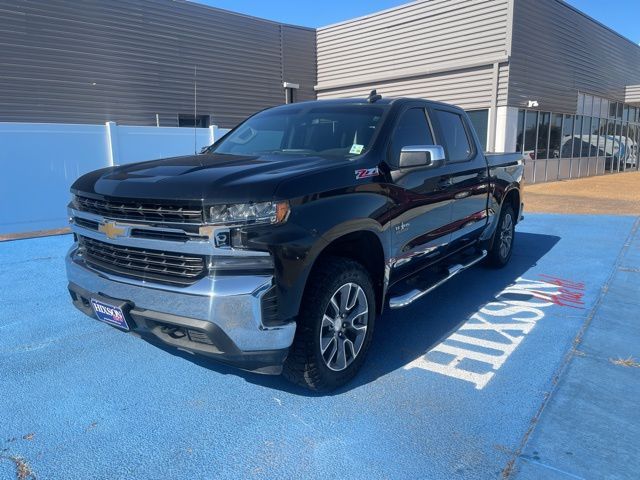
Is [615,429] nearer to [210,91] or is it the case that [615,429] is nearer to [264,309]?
[264,309]

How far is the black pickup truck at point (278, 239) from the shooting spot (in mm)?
2559

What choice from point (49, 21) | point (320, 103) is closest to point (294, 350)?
point (320, 103)

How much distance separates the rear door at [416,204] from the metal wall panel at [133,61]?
12.8m

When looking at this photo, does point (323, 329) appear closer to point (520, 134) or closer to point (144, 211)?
point (144, 211)

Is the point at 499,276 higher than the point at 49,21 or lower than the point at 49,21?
lower

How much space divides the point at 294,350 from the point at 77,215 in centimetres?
184

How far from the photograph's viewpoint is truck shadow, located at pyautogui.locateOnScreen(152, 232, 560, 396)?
342 cm

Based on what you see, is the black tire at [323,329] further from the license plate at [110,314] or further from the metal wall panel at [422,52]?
the metal wall panel at [422,52]

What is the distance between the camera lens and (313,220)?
2.77 meters

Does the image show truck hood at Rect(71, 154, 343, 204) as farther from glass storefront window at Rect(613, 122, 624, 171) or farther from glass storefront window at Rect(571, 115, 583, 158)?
glass storefront window at Rect(613, 122, 624, 171)

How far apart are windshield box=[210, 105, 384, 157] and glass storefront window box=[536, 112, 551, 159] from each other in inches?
580

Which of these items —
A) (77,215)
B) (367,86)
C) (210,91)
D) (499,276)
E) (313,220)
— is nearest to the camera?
(313,220)

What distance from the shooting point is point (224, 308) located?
8.21 feet

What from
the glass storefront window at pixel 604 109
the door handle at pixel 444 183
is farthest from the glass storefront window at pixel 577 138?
the door handle at pixel 444 183
